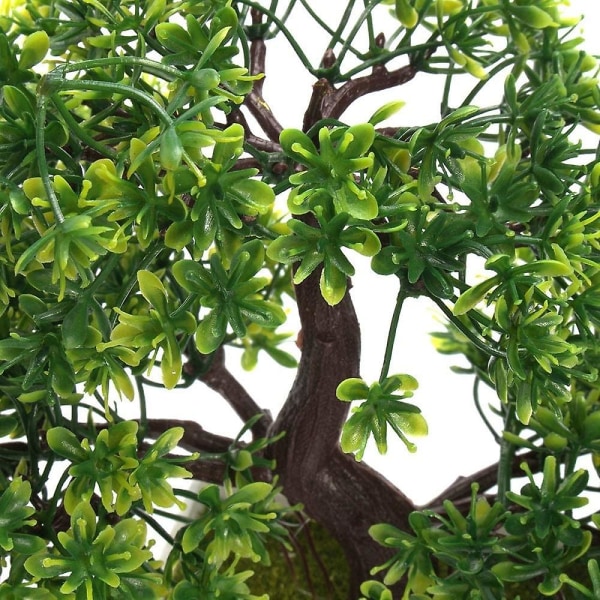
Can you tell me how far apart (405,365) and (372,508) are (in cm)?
68

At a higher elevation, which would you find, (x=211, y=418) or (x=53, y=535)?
(x=211, y=418)

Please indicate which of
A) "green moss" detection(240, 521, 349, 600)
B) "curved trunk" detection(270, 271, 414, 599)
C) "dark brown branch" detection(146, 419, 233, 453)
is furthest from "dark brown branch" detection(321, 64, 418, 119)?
"green moss" detection(240, 521, 349, 600)

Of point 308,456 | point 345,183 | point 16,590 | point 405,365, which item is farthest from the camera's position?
point 405,365

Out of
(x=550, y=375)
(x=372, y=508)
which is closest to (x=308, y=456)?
(x=372, y=508)

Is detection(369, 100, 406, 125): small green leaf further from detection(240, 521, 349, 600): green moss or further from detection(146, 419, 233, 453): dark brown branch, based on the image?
detection(240, 521, 349, 600): green moss

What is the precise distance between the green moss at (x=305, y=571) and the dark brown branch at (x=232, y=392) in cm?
18

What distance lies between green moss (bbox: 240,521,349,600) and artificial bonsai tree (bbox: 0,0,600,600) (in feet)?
0.68

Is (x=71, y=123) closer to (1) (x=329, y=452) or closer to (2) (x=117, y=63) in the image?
(2) (x=117, y=63)

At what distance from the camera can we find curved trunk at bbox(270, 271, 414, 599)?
2.50 ft

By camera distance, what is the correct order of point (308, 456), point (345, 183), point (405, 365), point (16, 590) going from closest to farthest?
1. point (345, 183)
2. point (16, 590)
3. point (308, 456)
4. point (405, 365)

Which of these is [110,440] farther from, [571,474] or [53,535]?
[571,474]

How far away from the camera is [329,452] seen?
34.2 inches

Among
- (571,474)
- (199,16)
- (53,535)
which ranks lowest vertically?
(571,474)

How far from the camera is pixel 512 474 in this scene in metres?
0.91
